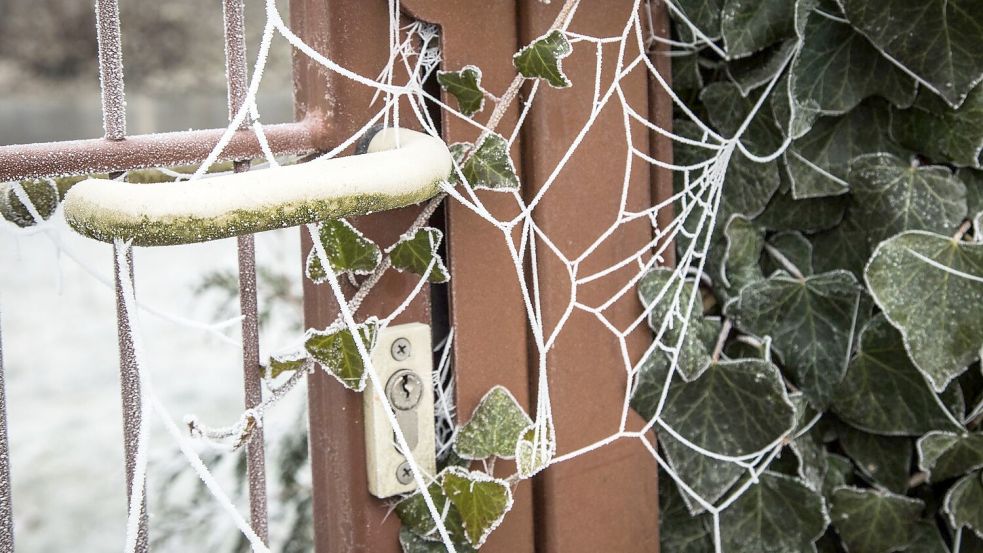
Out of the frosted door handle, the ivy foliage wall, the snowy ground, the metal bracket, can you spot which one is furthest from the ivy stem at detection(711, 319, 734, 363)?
the snowy ground

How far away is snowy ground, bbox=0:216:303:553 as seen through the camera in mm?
1798

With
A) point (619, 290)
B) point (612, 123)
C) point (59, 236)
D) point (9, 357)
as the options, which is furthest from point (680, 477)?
point (9, 357)

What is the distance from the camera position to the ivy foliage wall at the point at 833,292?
60 centimetres

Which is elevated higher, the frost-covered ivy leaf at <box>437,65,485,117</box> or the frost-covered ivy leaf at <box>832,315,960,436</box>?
the frost-covered ivy leaf at <box>437,65,485,117</box>

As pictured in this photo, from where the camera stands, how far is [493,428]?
56 cm

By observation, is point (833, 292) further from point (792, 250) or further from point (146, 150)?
point (146, 150)

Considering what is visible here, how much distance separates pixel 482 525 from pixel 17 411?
1774mm

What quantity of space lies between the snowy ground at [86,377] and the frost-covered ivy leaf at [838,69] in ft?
3.27

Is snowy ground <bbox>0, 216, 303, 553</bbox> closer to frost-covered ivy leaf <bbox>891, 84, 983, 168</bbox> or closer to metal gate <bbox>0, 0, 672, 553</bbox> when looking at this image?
metal gate <bbox>0, 0, 672, 553</bbox>

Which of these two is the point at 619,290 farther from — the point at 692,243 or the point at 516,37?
the point at 516,37

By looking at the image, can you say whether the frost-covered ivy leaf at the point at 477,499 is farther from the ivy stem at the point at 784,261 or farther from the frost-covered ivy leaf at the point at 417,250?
the ivy stem at the point at 784,261

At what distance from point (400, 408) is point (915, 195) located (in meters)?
0.36

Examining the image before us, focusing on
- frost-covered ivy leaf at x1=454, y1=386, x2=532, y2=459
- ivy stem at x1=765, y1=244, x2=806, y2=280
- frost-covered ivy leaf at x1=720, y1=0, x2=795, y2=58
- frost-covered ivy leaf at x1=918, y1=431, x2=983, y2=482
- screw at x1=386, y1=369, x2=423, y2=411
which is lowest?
frost-covered ivy leaf at x1=918, y1=431, x2=983, y2=482

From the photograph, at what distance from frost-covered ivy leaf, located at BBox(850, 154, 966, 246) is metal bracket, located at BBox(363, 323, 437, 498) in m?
0.32
